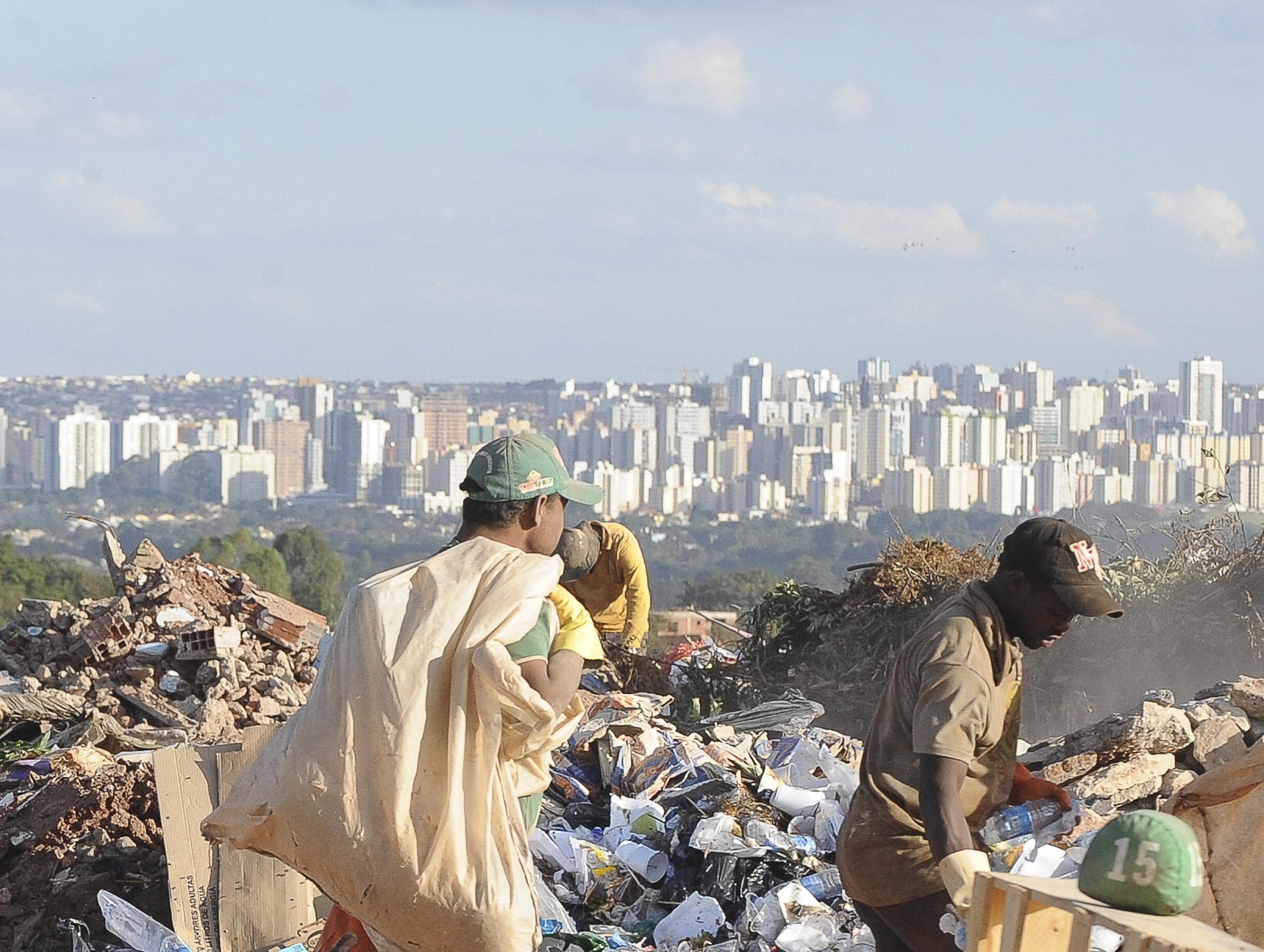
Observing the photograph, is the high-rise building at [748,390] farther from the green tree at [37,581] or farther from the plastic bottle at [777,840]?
the plastic bottle at [777,840]

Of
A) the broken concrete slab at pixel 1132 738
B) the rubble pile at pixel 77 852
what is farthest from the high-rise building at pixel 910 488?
the rubble pile at pixel 77 852

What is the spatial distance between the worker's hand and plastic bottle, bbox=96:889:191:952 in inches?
109

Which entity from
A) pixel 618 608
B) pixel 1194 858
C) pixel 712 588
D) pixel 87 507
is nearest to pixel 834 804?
pixel 618 608

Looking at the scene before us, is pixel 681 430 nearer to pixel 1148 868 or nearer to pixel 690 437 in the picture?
pixel 690 437

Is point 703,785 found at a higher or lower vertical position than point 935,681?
lower

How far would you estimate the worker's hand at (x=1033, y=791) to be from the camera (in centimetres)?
322

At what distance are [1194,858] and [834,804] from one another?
4.01 m

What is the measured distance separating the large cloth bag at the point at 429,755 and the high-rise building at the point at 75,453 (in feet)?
317

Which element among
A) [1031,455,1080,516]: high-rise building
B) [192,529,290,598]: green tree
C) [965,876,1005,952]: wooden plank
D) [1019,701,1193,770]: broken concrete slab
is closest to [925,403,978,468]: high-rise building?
[1031,455,1080,516]: high-rise building

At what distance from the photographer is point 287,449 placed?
320 ft

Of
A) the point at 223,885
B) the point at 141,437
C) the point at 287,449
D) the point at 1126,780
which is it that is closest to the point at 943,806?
the point at 223,885

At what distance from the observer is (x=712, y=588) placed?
118 feet

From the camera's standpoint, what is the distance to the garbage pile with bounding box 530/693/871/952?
16.7 feet

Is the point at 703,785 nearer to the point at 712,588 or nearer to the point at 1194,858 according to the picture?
the point at 1194,858
